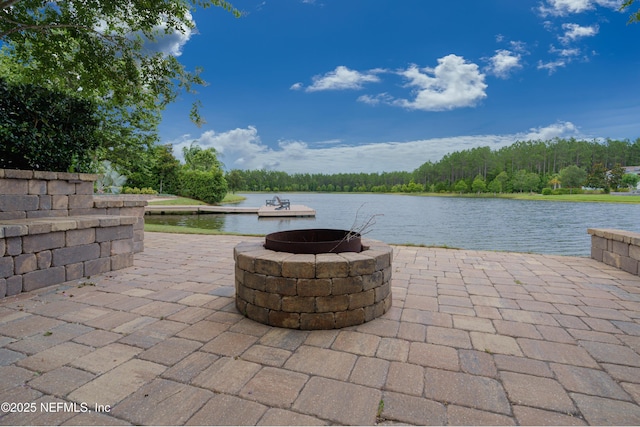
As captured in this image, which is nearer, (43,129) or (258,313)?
(258,313)

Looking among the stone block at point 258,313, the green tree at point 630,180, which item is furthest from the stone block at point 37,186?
the green tree at point 630,180

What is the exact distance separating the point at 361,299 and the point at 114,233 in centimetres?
358

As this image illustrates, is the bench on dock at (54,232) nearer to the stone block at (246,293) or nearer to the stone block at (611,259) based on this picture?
the stone block at (246,293)

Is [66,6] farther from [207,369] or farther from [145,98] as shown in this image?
[207,369]

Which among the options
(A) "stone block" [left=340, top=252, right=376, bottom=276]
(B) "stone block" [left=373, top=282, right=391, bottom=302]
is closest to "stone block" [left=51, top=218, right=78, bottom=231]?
(A) "stone block" [left=340, top=252, right=376, bottom=276]

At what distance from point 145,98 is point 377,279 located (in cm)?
620

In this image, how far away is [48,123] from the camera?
453 cm

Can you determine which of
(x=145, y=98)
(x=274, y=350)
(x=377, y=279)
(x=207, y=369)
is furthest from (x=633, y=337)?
(x=145, y=98)

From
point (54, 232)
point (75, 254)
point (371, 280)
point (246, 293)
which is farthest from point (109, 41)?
point (371, 280)

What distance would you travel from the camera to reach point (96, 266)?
13.4 feet

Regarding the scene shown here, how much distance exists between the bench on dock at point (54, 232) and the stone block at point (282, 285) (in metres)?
2.69

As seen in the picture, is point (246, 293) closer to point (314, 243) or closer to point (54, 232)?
point (314, 243)

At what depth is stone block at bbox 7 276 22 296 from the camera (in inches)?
125

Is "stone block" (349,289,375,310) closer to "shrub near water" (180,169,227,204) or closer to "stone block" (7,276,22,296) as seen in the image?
"stone block" (7,276,22,296)
